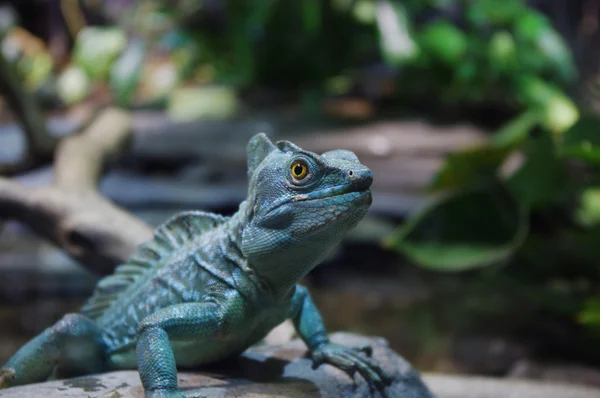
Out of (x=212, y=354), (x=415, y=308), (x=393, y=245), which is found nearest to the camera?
(x=212, y=354)

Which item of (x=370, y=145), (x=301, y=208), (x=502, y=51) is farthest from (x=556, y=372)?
(x=502, y=51)

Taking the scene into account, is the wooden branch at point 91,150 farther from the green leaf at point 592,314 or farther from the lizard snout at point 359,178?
the green leaf at point 592,314

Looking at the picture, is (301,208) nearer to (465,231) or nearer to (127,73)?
(465,231)

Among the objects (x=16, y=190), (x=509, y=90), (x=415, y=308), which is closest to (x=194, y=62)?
(x=509, y=90)

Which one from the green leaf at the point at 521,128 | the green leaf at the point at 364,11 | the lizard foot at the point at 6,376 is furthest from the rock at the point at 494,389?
the green leaf at the point at 364,11

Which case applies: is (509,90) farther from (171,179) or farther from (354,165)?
(354,165)
